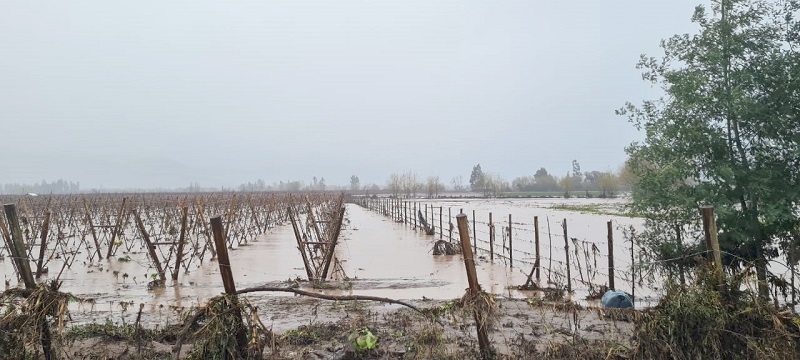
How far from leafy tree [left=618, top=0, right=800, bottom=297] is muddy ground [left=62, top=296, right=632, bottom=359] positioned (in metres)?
2.58

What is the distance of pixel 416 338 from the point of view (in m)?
5.96

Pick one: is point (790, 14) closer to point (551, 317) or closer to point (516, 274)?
point (551, 317)

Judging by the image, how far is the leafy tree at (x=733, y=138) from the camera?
7996mm

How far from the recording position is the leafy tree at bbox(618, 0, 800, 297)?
800 cm

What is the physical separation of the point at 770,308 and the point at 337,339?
169 inches

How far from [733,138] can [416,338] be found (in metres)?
6.23

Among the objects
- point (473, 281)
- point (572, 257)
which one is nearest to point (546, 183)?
point (572, 257)

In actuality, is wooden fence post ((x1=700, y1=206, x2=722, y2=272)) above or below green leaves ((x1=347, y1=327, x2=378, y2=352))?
above

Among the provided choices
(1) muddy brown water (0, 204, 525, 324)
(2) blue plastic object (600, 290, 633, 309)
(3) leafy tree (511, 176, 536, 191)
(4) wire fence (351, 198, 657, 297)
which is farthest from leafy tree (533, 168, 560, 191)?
(2) blue plastic object (600, 290, 633, 309)

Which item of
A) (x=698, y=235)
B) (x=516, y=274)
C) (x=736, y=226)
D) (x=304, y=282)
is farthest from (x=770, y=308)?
(x=304, y=282)

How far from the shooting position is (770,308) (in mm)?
4500

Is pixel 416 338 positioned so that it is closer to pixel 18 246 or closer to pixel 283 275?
pixel 18 246

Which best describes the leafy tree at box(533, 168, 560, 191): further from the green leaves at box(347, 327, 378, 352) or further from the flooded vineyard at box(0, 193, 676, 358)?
the green leaves at box(347, 327, 378, 352)

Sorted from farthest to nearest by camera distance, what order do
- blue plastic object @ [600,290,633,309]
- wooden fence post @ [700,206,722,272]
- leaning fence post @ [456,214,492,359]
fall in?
blue plastic object @ [600,290,633,309]
leaning fence post @ [456,214,492,359]
wooden fence post @ [700,206,722,272]
